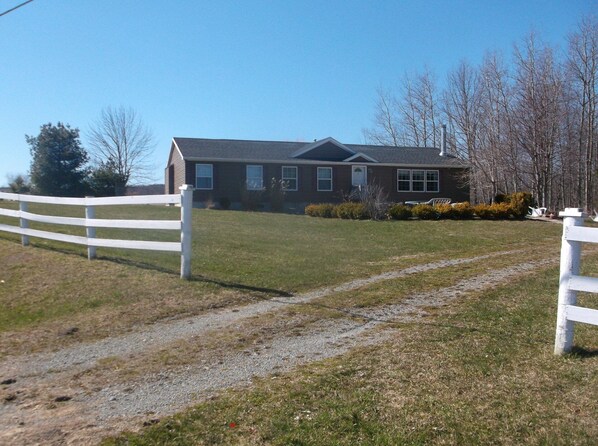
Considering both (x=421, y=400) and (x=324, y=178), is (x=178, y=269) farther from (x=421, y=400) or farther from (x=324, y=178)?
(x=324, y=178)

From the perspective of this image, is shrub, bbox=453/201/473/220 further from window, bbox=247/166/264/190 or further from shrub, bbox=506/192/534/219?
window, bbox=247/166/264/190

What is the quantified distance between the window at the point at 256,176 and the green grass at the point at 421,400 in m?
26.2

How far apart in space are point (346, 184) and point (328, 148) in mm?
2495

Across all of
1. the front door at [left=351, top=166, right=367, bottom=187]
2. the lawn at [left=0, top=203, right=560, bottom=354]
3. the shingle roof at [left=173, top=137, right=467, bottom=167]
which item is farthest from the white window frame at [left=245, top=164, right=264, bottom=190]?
the lawn at [left=0, top=203, right=560, bottom=354]

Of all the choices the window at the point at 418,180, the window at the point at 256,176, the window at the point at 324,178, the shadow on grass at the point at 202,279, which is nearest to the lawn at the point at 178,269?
the shadow on grass at the point at 202,279

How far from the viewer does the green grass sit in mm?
3699

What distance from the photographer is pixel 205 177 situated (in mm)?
31141

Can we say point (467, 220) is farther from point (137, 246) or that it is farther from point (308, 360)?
point (308, 360)

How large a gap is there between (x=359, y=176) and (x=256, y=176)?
6.48m

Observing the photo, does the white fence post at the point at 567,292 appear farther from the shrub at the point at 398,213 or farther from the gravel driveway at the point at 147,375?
the shrub at the point at 398,213

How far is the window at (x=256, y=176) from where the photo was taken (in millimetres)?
31641

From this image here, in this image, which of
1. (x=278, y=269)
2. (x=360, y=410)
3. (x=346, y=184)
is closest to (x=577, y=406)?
(x=360, y=410)

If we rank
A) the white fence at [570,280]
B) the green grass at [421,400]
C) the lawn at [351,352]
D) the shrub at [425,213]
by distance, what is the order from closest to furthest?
the green grass at [421,400], the lawn at [351,352], the white fence at [570,280], the shrub at [425,213]

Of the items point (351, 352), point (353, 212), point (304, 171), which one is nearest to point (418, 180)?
point (304, 171)
